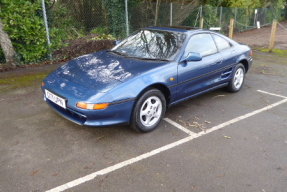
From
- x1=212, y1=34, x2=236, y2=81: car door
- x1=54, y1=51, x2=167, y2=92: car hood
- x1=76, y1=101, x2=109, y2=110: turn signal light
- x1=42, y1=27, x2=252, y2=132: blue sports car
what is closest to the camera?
x1=76, y1=101, x2=109, y2=110: turn signal light

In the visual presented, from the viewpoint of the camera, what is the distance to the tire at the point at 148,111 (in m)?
3.36

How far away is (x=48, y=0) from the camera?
7.46 metres

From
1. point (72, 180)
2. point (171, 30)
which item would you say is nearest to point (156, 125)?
point (72, 180)

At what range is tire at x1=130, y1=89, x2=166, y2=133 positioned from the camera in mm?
3359

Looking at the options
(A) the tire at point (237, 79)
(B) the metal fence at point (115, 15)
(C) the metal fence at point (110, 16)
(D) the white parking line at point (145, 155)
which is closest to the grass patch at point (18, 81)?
(C) the metal fence at point (110, 16)

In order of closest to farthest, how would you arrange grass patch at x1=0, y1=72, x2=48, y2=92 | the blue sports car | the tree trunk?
the blue sports car → grass patch at x1=0, y1=72, x2=48, y2=92 → the tree trunk

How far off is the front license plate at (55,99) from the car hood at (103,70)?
30 cm

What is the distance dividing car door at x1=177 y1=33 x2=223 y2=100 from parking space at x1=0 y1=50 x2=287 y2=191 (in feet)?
1.48

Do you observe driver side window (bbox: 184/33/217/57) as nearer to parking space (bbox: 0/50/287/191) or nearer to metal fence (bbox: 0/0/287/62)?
parking space (bbox: 0/50/287/191)

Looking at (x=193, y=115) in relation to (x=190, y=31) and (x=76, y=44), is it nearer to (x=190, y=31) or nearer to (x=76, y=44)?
(x=190, y=31)

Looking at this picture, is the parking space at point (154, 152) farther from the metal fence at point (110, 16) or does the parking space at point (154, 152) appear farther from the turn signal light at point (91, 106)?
the metal fence at point (110, 16)

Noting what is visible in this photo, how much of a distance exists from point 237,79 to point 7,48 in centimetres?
591

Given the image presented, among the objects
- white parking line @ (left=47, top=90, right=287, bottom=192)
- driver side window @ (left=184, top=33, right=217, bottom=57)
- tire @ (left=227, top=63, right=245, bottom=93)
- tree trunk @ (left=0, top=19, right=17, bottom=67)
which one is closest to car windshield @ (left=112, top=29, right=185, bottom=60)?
driver side window @ (left=184, top=33, right=217, bottom=57)

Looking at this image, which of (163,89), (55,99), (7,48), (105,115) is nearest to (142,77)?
(163,89)
